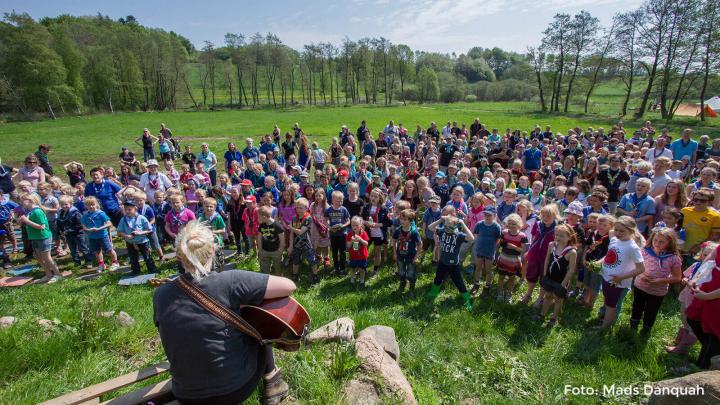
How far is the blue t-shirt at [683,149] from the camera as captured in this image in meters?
11.4

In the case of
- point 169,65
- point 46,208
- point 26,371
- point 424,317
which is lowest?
point 424,317

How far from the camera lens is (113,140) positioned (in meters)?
28.1

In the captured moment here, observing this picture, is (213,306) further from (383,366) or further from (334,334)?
(334,334)

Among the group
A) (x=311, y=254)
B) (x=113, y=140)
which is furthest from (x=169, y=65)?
(x=311, y=254)

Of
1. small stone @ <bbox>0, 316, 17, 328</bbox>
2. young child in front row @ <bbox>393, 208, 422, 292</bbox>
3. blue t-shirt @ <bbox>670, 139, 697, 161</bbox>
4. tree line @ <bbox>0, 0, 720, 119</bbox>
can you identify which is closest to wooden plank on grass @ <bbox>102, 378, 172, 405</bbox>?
small stone @ <bbox>0, 316, 17, 328</bbox>

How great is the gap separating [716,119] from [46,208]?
47.3m

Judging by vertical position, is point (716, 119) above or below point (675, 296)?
above

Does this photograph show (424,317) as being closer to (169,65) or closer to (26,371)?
(26,371)

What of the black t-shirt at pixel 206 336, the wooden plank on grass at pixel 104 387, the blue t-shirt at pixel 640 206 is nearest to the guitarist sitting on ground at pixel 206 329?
the black t-shirt at pixel 206 336

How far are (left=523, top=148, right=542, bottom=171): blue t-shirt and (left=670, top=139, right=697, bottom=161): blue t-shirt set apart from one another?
162 inches

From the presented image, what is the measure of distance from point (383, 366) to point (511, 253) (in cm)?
348

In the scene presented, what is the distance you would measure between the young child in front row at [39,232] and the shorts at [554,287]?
9.52m

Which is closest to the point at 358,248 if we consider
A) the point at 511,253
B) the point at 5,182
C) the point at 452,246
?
the point at 452,246

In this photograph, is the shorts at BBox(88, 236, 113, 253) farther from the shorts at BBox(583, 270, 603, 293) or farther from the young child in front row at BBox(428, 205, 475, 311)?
the shorts at BBox(583, 270, 603, 293)
